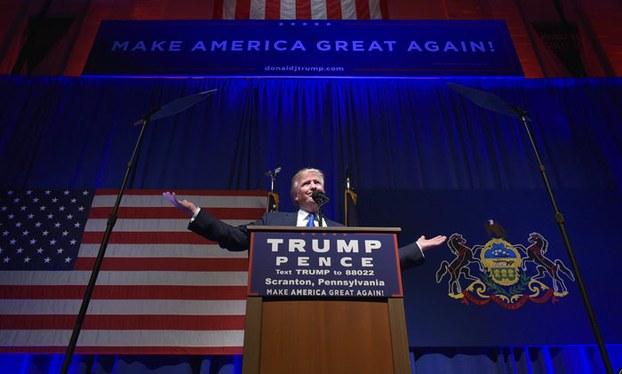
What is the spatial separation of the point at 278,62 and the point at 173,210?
1783mm

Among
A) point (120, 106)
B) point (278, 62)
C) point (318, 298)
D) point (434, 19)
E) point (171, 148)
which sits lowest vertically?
point (318, 298)

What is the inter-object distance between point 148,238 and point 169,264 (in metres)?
0.30

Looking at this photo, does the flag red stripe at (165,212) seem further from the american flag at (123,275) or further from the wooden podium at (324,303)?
the wooden podium at (324,303)

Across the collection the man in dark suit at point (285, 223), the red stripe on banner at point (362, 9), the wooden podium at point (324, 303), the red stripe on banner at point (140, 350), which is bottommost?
the wooden podium at point (324, 303)

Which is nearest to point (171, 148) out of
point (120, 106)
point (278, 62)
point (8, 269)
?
point (120, 106)

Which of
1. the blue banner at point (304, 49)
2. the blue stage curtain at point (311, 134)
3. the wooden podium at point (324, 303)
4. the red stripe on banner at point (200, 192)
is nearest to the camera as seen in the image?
the wooden podium at point (324, 303)

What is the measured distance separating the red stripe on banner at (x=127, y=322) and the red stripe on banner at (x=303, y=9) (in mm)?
3175

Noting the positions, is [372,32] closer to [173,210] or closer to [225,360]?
[173,210]

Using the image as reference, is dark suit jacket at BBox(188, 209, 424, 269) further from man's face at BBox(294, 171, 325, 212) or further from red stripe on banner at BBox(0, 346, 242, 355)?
red stripe on banner at BBox(0, 346, 242, 355)

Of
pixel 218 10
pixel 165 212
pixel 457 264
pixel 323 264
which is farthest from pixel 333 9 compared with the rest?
pixel 323 264

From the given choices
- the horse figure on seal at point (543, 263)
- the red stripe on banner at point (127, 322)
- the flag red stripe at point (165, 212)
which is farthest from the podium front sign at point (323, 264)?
the horse figure on seal at point (543, 263)

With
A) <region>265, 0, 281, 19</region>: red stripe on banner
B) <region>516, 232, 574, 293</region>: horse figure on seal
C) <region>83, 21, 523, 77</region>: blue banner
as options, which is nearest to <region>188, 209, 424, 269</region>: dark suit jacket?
<region>516, 232, 574, 293</region>: horse figure on seal

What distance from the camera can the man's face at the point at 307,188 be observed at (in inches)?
102

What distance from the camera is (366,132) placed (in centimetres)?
428
